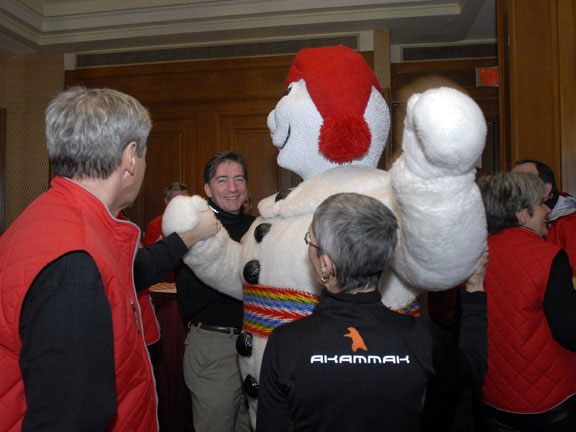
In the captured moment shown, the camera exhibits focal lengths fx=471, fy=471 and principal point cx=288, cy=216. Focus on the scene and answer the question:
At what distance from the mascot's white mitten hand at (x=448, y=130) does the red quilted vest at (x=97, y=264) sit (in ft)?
2.14

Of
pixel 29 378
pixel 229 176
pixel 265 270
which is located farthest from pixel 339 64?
pixel 29 378

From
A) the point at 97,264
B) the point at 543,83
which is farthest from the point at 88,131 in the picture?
the point at 543,83

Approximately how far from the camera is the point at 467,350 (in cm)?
110

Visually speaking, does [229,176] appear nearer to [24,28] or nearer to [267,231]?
[267,231]

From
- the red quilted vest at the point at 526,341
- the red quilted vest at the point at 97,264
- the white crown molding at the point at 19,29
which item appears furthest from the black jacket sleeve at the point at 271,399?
the white crown molding at the point at 19,29

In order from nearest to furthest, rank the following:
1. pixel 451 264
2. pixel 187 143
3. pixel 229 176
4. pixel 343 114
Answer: pixel 451 264
pixel 343 114
pixel 229 176
pixel 187 143

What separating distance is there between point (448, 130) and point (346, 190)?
441 millimetres

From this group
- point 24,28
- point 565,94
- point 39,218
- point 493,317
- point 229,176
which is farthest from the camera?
point 24,28

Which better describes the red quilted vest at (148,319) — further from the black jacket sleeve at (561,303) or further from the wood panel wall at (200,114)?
the wood panel wall at (200,114)

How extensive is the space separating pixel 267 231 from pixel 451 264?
58cm

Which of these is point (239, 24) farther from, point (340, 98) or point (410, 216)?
point (410, 216)

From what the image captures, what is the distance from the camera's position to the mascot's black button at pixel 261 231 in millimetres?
1422

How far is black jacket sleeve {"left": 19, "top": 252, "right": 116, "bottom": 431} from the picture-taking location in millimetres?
792

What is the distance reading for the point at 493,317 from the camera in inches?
64.1
